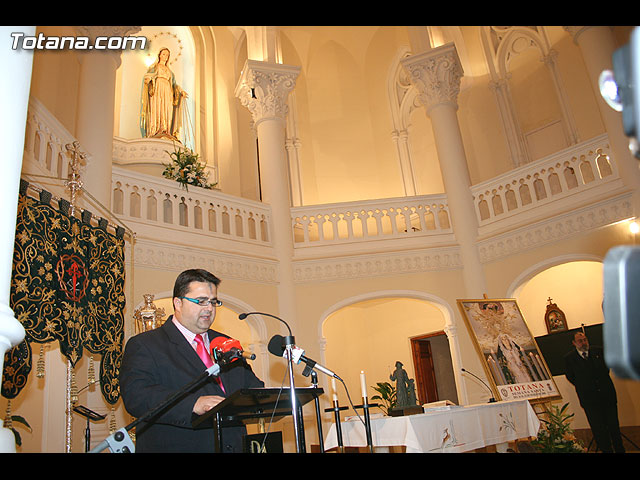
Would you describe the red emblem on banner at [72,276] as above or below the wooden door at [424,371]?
above

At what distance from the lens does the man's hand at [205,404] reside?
275 centimetres

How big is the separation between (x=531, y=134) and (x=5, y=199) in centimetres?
1336

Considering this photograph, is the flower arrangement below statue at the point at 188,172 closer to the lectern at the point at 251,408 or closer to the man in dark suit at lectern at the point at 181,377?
the man in dark suit at lectern at the point at 181,377

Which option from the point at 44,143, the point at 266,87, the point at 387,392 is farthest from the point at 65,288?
the point at 266,87

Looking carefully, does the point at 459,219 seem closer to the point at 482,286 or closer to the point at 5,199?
the point at 482,286

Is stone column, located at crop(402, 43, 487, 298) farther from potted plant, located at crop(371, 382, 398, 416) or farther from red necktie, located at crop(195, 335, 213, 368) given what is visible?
red necktie, located at crop(195, 335, 213, 368)

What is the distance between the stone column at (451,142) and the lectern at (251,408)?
833 centimetres

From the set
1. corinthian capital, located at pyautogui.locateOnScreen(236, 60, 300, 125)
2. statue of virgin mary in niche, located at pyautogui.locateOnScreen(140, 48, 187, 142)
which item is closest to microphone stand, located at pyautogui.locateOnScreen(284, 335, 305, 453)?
corinthian capital, located at pyautogui.locateOnScreen(236, 60, 300, 125)

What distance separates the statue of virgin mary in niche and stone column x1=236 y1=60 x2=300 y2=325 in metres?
1.80

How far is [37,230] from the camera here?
561 cm

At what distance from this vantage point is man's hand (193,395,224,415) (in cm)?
275

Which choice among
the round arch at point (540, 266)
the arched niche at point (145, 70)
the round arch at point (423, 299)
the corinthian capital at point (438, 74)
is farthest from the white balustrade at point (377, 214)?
the arched niche at point (145, 70)

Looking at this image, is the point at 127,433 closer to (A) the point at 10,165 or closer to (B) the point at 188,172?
(A) the point at 10,165

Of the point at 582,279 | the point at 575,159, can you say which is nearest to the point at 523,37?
the point at 575,159
